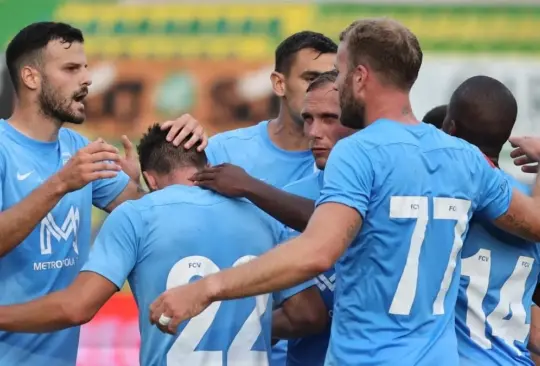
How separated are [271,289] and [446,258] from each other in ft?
2.70

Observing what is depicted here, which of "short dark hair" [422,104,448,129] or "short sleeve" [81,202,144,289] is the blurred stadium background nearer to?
"short dark hair" [422,104,448,129]

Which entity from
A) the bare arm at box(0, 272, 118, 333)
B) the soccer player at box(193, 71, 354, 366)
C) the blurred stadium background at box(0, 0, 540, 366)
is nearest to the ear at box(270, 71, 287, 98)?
the soccer player at box(193, 71, 354, 366)

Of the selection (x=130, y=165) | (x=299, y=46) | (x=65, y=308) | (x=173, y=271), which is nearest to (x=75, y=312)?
(x=65, y=308)

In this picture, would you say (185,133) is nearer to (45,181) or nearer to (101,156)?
(101,156)

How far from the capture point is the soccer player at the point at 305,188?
4910 millimetres

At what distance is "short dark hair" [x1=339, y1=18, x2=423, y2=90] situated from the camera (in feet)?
14.8

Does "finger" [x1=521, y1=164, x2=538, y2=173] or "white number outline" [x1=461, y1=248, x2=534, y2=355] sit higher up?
"finger" [x1=521, y1=164, x2=538, y2=173]

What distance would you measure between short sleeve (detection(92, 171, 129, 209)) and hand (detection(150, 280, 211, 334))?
210 centimetres

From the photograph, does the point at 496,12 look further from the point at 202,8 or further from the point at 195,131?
the point at 195,131

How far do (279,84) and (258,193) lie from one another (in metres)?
2.27

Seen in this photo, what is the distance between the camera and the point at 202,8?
586 inches

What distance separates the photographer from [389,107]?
4.59 meters

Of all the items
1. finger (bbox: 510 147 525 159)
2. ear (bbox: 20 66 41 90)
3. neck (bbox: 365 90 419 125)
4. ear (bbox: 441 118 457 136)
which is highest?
neck (bbox: 365 90 419 125)

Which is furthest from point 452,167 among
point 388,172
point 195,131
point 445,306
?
point 195,131
